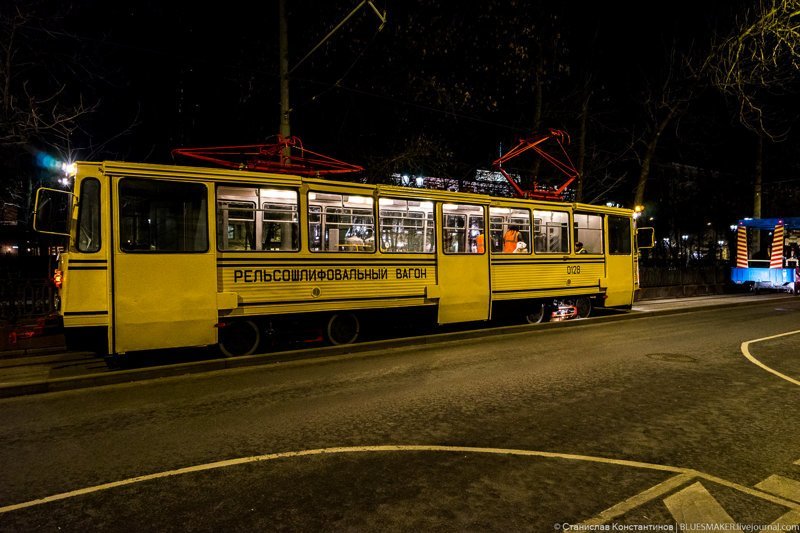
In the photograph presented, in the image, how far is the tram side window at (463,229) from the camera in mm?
11133

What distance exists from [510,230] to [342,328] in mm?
4943

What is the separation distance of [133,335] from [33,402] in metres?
1.66

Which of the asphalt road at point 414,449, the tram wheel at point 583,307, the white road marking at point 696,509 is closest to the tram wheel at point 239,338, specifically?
the asphalt road at point 414,449

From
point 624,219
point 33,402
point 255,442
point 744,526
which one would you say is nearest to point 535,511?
point 744,526

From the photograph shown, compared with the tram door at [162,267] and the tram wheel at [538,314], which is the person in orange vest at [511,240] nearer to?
the tram wheel at [538,314]

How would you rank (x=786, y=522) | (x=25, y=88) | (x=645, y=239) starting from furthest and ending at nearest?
(x=645, y=239) < (x=25, y=88) < (x=786, y=522)

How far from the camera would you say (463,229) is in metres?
11.4

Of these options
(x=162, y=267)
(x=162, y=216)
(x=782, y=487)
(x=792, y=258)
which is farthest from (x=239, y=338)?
(x=792, y=258)

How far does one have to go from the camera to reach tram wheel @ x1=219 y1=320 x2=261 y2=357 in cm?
888

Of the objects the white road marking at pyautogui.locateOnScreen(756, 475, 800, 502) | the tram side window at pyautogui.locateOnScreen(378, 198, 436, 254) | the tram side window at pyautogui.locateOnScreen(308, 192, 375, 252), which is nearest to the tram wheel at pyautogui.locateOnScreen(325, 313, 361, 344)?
the tram side window at pyautogui.locateOnScreen(308, 192, 375, 252)

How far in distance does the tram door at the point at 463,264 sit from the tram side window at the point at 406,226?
1.03 feet

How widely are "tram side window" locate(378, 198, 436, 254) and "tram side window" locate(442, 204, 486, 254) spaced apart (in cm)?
40

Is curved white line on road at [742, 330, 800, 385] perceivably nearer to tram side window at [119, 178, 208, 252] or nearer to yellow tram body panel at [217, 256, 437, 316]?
yellow tram body panel at [217, 256, 437, 316]

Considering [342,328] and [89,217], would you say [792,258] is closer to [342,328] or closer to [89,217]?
[342,328]
